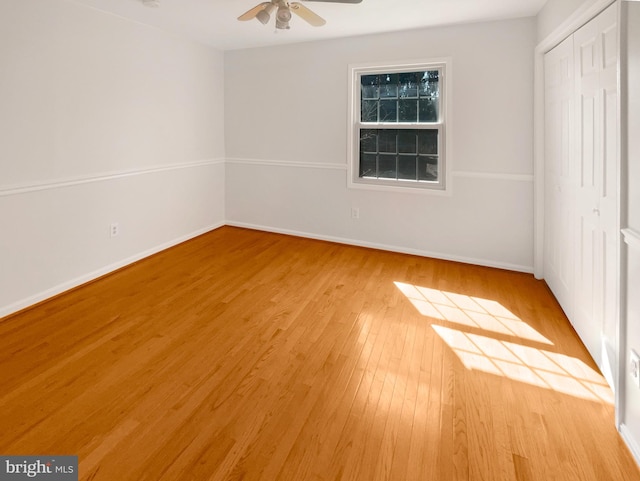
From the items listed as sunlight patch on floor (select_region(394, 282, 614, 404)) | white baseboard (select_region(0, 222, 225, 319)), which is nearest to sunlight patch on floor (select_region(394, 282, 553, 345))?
sunlight patch on floor (select_region(394, 282, 614, 404))

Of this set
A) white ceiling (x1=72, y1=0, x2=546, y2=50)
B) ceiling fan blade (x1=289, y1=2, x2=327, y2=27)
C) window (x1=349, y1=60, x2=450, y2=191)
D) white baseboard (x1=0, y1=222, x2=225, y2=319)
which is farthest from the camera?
window (x1=349, y1=60, x2=450, y2=191)

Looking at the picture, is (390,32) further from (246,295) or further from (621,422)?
(621,422)

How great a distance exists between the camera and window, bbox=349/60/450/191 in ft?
13.5

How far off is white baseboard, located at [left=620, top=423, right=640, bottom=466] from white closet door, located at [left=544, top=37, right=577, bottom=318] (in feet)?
3.80

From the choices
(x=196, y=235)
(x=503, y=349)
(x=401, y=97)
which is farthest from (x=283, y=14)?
(x=196, y=235)

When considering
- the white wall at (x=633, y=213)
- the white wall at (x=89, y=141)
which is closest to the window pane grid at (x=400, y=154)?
the white wall at (x=89, y=141)

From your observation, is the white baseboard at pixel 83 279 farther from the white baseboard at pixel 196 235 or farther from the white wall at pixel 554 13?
the white wall at pixel 554 13

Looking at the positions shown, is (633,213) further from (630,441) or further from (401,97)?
(401,97)

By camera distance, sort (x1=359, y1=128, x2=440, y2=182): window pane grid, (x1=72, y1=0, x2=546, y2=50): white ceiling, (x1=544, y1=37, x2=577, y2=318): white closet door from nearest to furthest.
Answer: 1. (x1=544, y1=37, x2=577, y2=318): white closet door
2. (x1=72, y1=0, x2=546, y2=50): white ceiling
3. (x1=359, y1=128, x2=440, y2=182): window pane grid

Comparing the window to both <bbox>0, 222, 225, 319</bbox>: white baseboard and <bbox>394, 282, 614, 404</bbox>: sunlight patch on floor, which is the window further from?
<bbox>0, 222, 225, 319</bbox>: white baseboard

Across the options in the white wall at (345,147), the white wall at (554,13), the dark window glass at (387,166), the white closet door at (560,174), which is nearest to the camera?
the white wall at (554,13)

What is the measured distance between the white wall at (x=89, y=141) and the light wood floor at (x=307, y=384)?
1.45ft

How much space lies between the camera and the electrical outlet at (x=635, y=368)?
1592mm

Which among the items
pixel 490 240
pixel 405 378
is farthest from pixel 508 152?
pixel 405 378
